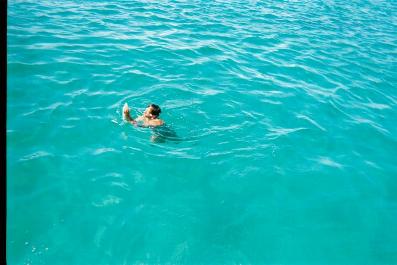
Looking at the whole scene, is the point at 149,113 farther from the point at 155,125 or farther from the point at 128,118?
the point at 128,118

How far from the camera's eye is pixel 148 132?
8969mm

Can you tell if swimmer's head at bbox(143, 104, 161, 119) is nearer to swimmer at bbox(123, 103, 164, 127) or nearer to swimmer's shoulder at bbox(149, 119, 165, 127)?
swimmer at bbox(123, 103, 164, 127)

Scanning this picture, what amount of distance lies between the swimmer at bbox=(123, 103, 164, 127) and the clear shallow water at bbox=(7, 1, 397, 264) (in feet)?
1.35

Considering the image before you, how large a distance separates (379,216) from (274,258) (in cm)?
304

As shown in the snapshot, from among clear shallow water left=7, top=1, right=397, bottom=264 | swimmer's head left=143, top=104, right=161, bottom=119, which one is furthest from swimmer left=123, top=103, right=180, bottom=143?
clear shallow water left=7, top=1, right=397, bottom=264

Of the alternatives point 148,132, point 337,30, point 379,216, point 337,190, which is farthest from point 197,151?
point 337,30

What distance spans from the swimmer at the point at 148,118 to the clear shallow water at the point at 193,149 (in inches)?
16.2

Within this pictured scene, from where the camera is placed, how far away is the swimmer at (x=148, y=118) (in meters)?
8.54

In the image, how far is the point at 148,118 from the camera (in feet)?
28.8

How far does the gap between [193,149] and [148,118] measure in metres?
1.48

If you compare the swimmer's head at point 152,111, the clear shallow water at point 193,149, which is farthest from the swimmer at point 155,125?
the clear shallow water at point 193,149

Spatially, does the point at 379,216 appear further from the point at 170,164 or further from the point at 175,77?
the point at 175,77

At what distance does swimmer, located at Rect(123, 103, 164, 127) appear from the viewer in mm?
8539

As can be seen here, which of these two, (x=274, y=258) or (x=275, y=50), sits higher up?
(x=275, y=50)
